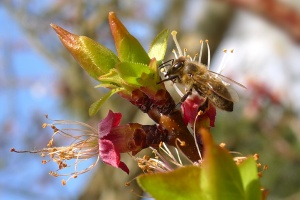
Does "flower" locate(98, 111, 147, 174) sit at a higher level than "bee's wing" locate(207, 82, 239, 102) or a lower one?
lower

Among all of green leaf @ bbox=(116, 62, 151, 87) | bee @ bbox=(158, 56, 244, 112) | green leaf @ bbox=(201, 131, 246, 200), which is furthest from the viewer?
bee @ bbox=(158, 56, 244, 112)

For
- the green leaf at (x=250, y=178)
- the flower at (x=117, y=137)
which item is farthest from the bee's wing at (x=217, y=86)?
the green leaf at (x=250, y=178)

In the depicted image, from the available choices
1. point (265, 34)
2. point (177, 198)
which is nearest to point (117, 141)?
point (177, 198)

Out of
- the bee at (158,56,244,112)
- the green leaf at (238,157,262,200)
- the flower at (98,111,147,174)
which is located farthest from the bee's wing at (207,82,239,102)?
the green leaf at (238,157,262,200)

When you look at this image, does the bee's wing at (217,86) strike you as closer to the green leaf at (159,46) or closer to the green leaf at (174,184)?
the green leaf at (159,46)

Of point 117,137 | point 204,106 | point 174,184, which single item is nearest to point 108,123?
point 117,137

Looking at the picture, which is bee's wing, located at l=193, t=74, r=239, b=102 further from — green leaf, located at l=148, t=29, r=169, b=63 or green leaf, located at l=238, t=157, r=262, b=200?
green leaf, located at l=238, t=157, r=262, b=200

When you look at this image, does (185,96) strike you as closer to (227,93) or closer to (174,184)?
(227,93)

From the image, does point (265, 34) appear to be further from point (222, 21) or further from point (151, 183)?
point (151, 183)
